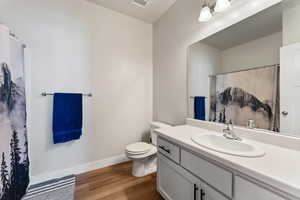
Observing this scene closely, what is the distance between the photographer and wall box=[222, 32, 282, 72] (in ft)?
3.40

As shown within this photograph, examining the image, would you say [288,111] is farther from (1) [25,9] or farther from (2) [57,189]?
(1) [25,9]

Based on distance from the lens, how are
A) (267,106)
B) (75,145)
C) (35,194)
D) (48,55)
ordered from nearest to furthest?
1. (267,106)
2. (35,194)
3. (48,55)
4. (75,145)

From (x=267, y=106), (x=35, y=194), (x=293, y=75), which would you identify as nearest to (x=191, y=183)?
(x=267, y=106)

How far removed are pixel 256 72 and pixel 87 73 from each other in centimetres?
200

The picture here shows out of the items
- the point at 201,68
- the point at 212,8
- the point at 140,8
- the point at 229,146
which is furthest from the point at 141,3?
the point at 229,146

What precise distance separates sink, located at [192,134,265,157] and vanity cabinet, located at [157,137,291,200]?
0.10m

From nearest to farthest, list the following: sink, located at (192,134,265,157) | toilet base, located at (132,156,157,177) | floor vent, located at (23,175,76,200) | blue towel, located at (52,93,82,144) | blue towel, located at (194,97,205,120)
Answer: sink, located at (192,134,265,157) → floor vent, located at (23,175,76,200) → blue towel, located at (194,97,205,120) → blue towel, located at (52,93,82,144) → toilet base, located at (132,156,157,177)

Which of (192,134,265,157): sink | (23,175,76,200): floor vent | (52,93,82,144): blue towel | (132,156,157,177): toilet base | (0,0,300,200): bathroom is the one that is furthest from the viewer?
(132,156,157,177): toilet base

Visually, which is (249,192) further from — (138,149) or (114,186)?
(114,186)

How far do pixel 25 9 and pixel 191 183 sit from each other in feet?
8.30

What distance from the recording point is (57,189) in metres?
1.58

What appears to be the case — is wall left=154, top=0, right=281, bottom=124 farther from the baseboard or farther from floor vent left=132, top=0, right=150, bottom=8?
the baseboard

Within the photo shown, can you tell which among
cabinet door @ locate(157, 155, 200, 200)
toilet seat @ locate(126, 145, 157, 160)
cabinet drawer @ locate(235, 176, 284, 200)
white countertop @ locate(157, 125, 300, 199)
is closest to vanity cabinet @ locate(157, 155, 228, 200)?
cabinet door @ locate(157, 155, 200, 200)

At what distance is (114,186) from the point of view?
167 cm
